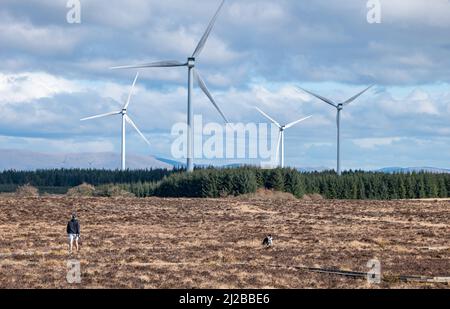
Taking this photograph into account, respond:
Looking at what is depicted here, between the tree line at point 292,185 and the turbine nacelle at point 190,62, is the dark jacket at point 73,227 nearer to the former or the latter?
the turbine nacelle at point 190,62

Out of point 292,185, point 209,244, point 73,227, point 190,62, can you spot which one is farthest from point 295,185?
point 73,227

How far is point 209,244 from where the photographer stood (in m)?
56.4

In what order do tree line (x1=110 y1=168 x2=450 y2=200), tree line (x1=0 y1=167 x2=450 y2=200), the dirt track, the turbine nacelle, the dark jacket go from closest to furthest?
the dirt track < the dark jacket < the turbine nacelle < tree line (x1=0 y1=167 x2=450 y2=200) < tree line (x1=110 y1=168 x2=450 y2=200)

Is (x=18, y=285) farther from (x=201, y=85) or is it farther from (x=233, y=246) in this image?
(x=201, y=85)

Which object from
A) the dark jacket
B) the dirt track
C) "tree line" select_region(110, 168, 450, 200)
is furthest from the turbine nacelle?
the dark jacket

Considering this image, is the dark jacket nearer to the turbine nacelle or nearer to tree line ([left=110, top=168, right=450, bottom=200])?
the turbine nacelle

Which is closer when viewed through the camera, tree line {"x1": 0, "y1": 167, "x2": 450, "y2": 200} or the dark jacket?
the dark jacket

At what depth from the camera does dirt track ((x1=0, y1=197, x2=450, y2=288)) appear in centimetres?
3750

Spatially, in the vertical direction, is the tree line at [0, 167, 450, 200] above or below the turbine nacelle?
below

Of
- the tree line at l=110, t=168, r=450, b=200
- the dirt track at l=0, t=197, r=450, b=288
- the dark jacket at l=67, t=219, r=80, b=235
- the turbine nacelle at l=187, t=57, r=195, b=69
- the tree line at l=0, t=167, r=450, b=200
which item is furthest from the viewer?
the tree line at l=110, t=168, r=450, b=200

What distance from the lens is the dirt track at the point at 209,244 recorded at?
Answer: 123ft

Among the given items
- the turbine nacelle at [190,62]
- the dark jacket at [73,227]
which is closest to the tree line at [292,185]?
the turbine nacelle at [190,62]
